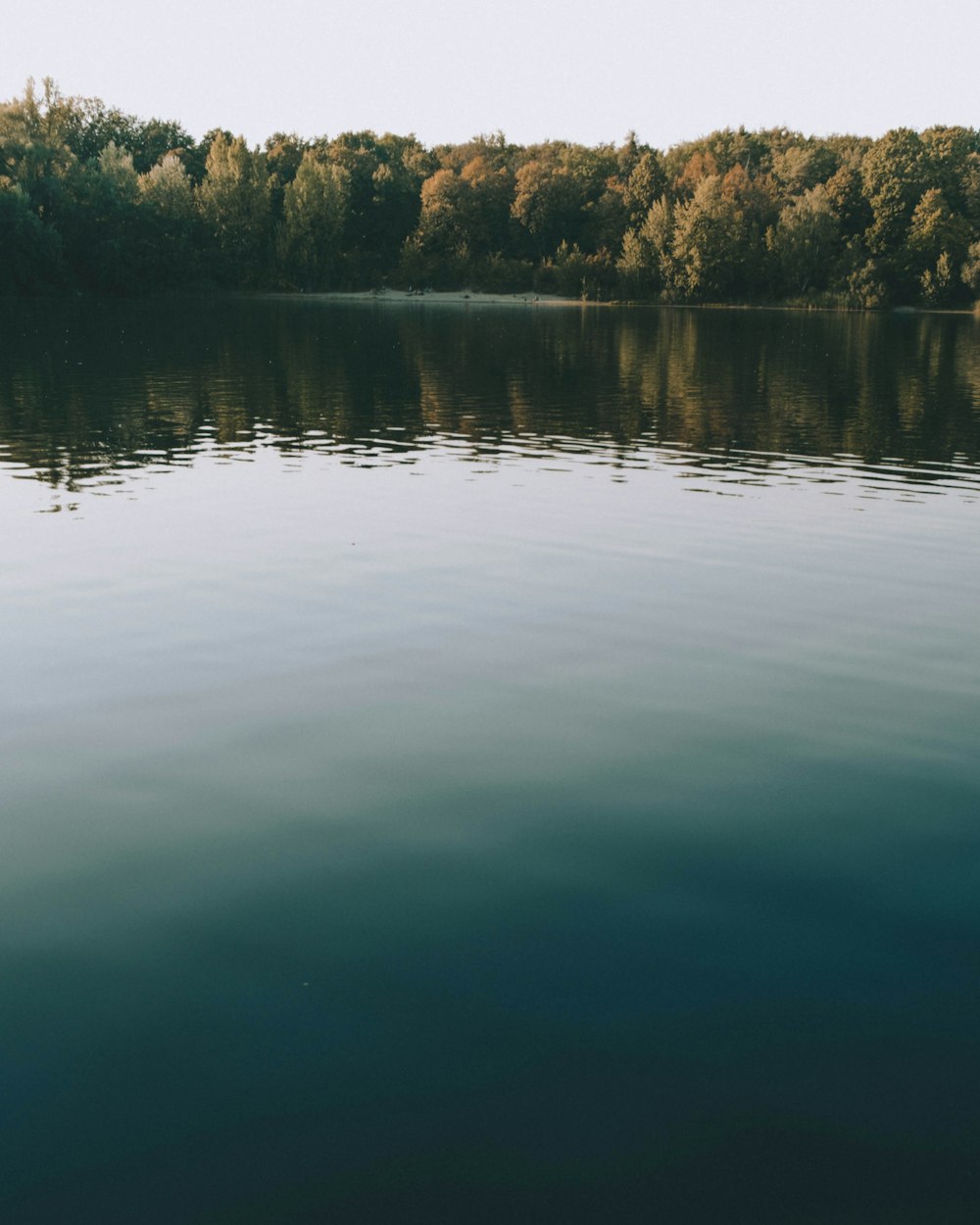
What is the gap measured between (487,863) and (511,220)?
7072 inches

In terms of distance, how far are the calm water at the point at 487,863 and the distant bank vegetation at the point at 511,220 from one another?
390 ft

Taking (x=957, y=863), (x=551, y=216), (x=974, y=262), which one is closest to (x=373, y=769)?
(x=957, y=863)

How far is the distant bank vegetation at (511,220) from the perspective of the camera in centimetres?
13238

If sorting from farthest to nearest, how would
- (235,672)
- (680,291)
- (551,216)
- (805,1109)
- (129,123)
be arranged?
(129,123), (551,216), (680,291), (235,672), (805,1109)

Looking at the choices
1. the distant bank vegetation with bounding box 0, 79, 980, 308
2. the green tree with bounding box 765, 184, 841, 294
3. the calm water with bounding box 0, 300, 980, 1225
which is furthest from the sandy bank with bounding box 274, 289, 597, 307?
the calm water with bounding box 0, 300, 980, 1225

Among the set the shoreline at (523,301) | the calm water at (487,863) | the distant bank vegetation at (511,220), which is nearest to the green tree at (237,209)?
the distant bank vegetation at (511,220)

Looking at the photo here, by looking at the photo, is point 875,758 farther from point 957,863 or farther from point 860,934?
point 860,934

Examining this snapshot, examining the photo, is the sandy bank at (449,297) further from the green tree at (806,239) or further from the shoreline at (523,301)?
the green tree at (806,239)

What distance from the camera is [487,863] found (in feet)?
27.6

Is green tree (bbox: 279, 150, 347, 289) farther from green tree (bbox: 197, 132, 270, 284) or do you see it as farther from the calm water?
the calm water

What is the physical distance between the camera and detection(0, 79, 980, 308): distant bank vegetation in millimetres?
132375

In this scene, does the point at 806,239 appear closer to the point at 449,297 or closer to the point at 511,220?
the point at 511,220

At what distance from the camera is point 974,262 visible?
5778 inches

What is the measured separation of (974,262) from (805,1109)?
160 m
